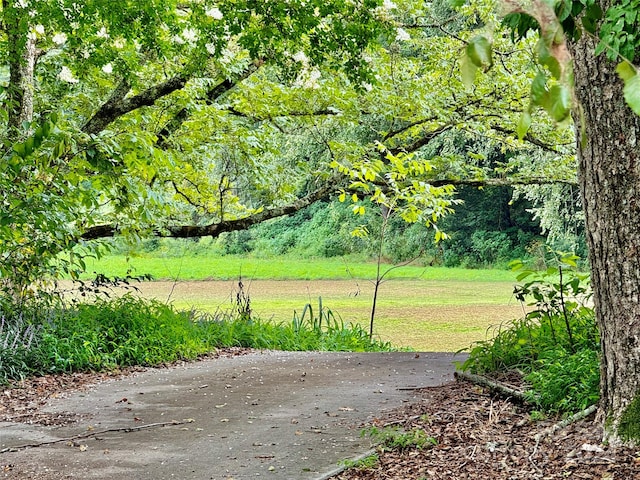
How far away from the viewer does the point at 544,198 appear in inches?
690

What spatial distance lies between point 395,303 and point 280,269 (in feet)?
20.7

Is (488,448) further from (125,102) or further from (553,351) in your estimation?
(125,102)

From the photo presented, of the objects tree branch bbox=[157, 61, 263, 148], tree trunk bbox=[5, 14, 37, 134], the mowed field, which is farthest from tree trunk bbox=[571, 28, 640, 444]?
the mowed field

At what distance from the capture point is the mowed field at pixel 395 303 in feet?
39.2

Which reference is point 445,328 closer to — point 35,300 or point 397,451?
point 35,300

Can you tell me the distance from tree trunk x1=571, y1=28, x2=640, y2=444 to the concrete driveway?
1.32 meters

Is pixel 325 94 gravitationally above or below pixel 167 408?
above

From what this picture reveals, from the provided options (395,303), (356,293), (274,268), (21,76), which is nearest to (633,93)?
(21,76)

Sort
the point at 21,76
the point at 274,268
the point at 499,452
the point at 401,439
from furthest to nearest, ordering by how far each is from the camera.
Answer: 1. the point at 274,268
2. the point at 21,76
3. the point at 401,439
4. the point at 499,452

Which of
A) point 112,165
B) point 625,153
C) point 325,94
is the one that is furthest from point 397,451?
point 325,94

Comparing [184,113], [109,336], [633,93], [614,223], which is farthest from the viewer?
[184,113]

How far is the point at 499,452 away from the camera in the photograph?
3258 mm

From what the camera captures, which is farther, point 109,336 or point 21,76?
point 109,336

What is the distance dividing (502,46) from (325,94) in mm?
2244
